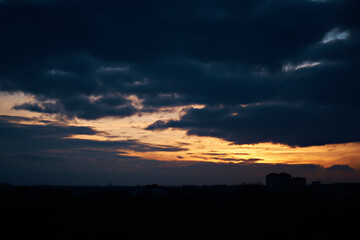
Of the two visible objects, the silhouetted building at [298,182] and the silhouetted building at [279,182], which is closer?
the silhouetted building at [279,182]

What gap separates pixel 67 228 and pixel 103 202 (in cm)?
3459

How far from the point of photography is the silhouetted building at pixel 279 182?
100 meters

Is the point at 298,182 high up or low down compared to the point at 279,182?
down

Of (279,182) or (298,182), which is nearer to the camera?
(279,182)

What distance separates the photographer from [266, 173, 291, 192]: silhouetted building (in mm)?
100375

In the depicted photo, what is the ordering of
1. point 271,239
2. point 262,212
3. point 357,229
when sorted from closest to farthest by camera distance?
point 271,239
point 357,229
point 262,212

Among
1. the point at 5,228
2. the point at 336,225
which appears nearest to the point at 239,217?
the point at 336,225

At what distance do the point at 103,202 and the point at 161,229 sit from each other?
1464 inches

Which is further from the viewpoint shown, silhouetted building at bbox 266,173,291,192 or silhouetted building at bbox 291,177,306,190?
silhouetted building at bbox 291,177,306,190

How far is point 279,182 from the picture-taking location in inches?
3969

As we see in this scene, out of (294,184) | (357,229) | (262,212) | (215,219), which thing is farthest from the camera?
(294,184)

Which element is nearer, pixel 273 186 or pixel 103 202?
pixel 103 202

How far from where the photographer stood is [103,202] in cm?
6969

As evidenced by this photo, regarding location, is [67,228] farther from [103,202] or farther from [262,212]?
[103,202]
